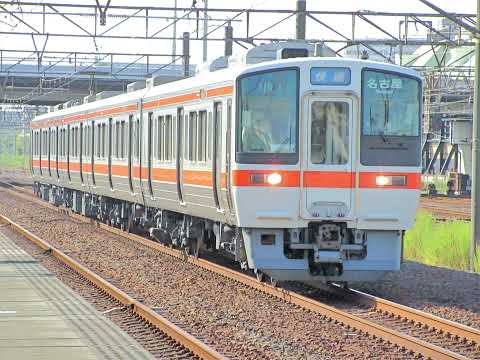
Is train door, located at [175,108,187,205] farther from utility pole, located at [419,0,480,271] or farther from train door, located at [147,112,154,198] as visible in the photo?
utility pole, located at [419,0,480,271]

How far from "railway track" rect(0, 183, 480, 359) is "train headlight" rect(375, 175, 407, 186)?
1372 millimetres

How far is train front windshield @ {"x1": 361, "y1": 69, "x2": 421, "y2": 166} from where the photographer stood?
13.5m

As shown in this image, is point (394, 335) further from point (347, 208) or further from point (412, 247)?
point (412, 247)

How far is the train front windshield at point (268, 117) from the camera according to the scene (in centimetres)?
1329

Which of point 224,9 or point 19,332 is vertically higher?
point 224,9

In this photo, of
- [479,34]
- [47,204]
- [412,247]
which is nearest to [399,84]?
[479,34]

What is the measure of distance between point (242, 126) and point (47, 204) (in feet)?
78.0

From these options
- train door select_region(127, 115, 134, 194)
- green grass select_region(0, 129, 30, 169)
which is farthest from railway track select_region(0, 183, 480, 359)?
green grass select_region(0, 129, 30, 169)

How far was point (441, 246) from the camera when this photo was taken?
19.3 metres

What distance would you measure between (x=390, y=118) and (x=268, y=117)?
153 centimetres

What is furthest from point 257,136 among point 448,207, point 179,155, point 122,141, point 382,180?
point 448,207

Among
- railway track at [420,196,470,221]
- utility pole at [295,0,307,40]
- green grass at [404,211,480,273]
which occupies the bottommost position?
railway track at [420,196,470,221]

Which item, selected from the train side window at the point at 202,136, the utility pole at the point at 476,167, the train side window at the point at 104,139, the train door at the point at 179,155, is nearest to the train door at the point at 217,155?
the train side window at the point at 202,136

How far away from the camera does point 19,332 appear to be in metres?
10.5
